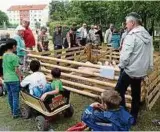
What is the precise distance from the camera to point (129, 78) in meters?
5.50

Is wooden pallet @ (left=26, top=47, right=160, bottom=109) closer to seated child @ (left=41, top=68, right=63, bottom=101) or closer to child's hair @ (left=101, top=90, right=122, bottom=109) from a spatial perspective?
seated child @ (left=41, top=68, right=63, bottom=101)

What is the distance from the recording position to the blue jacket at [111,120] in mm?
3793

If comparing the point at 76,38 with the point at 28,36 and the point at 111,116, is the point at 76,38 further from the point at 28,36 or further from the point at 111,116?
the point at 111,116

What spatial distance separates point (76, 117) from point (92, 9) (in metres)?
27.9

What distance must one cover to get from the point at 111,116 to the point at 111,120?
0.06m

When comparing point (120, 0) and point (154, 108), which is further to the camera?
point (120, 0)

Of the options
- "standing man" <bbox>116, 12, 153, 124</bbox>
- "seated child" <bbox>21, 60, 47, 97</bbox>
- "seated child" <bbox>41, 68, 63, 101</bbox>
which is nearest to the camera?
"standing man" <bbox>116, 12, 153, 124</bbox>

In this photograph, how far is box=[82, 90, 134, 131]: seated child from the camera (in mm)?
3738

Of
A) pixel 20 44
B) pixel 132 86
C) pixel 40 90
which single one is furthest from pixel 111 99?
pixel 20 44

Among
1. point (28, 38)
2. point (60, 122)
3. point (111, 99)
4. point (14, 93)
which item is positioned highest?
point (28, 38)

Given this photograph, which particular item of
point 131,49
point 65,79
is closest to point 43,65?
point 65,79

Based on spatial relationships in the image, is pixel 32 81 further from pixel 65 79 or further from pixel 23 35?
pixel 23 35

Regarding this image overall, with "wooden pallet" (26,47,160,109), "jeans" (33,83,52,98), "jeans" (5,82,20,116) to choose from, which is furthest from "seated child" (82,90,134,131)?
"wooden pallet" (26,47,160,109)

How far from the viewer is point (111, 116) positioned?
3.78 metres
